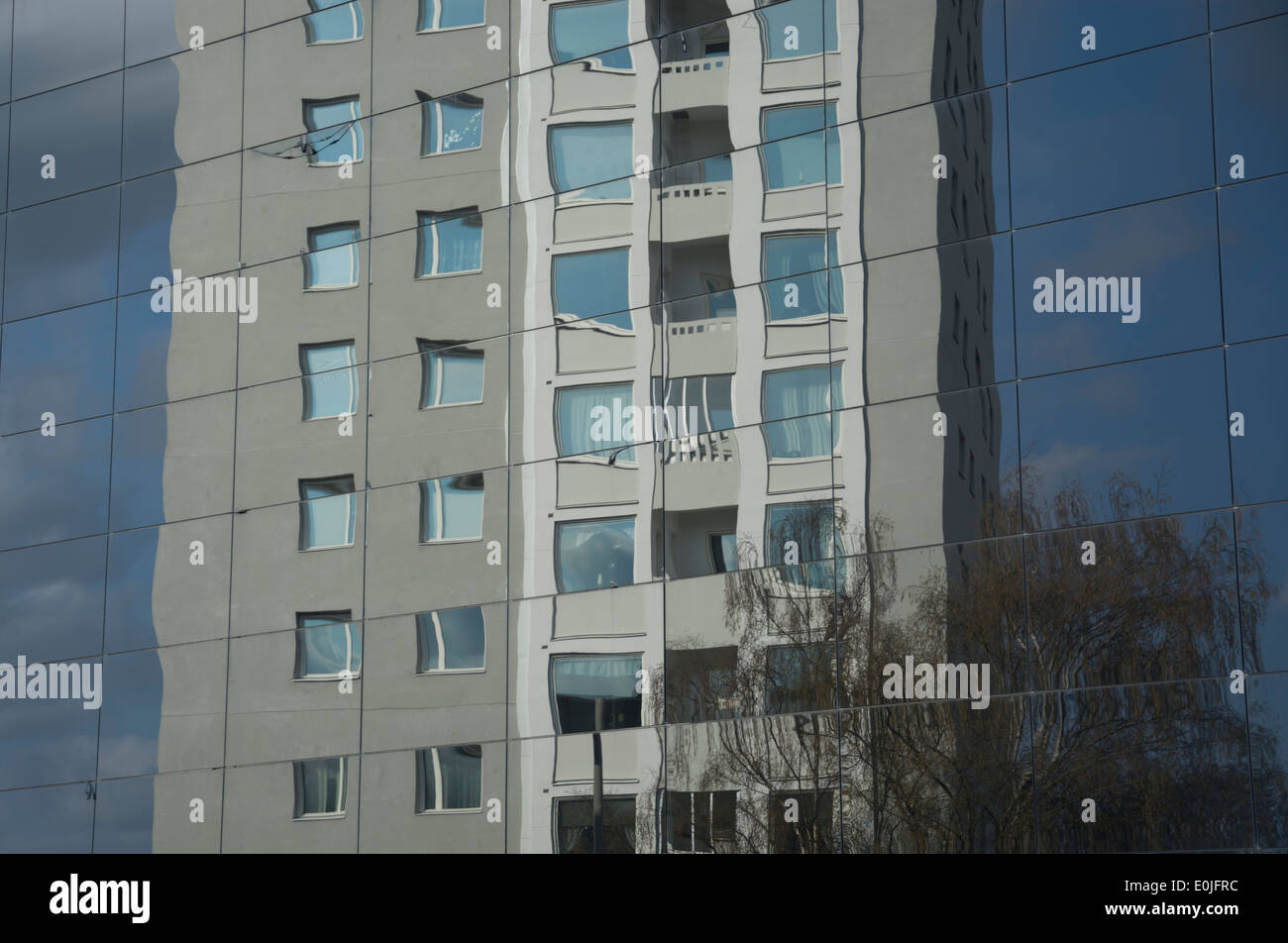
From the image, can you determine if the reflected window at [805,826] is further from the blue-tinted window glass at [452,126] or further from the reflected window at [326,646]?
the blue-tinted window glass at [452,126]

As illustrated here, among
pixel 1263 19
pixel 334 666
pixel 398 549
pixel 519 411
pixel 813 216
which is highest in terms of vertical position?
pixel 1263 19

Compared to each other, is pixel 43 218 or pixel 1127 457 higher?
pixel 43 218

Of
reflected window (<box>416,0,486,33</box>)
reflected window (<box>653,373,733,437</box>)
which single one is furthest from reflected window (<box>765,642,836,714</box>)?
reflected window (<box>416,0,486,33</box>)

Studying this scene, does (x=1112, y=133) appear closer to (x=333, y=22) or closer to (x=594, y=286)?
(x=594, y=286)

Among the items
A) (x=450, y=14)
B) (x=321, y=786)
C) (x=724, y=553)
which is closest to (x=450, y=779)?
(x=321, y=786)

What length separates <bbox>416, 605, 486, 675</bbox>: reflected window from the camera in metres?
20.6

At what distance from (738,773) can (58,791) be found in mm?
11186

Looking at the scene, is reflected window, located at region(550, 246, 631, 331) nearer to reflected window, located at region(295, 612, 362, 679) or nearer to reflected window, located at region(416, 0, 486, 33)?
reflected window, located at region(416, 0, 486, 33)

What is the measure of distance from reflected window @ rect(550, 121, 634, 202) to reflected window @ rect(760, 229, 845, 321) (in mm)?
2312

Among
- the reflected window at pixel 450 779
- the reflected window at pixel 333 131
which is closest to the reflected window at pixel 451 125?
the reflected window at pixel 333 131

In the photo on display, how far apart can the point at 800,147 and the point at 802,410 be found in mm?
3198

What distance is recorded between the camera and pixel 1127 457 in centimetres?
1667

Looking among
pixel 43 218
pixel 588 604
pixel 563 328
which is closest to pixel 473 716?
pixel 588 604

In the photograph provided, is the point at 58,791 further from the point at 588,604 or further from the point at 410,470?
the point at 588,604
